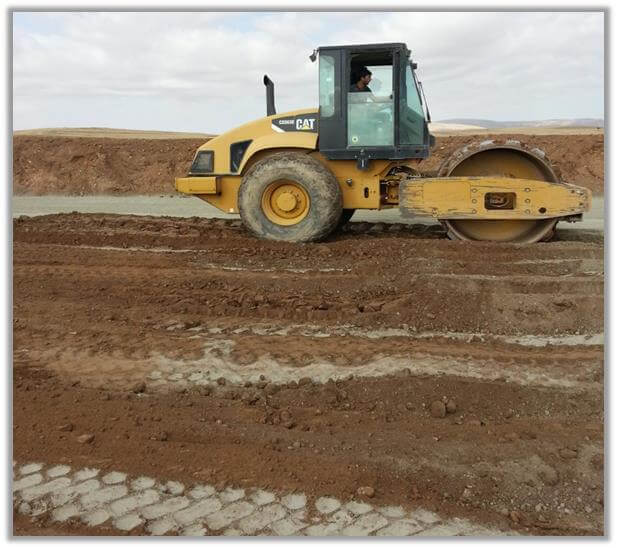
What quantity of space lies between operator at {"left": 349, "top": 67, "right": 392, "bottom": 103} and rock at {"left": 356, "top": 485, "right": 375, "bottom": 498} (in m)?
6.17

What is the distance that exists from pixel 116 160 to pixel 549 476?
63.9ft

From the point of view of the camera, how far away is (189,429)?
3902 millimetres

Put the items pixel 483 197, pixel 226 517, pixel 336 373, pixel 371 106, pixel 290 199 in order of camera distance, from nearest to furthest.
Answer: pixel 226 517 → pixel 336 373 → pixel 483 197 → pixel 371 106 → pixel 290 199

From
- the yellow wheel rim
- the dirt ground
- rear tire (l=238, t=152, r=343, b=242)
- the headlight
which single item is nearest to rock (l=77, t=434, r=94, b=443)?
the dirt ground

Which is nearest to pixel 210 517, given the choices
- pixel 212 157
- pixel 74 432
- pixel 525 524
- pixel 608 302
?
pixel 74 432

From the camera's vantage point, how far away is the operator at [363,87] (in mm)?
8469

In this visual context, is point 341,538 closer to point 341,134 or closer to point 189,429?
point 189,429

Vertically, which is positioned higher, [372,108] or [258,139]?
[372,108]

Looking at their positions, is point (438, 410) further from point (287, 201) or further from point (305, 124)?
point (305, 124)

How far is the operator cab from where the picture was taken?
8.40 meters

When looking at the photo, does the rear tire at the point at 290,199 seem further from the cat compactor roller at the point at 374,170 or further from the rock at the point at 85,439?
the rock at the point at 85,439

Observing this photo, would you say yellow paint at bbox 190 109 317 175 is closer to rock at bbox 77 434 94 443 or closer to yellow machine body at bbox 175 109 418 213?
yellow machine body at bbox 175 109 418 213

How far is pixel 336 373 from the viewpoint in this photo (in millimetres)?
4652

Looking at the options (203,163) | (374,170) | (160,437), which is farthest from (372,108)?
(160,437)
